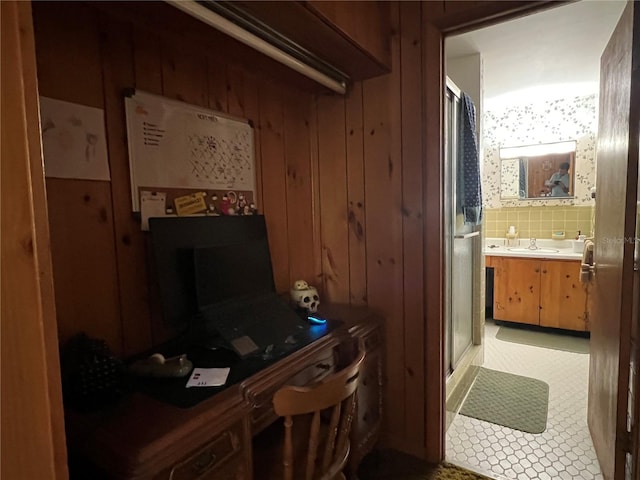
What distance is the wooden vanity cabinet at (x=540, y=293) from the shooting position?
10.7 ft

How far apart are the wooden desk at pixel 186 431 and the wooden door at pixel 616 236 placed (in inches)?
46.3

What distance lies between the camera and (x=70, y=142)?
41.5 inches

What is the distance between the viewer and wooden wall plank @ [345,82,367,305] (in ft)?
5.91

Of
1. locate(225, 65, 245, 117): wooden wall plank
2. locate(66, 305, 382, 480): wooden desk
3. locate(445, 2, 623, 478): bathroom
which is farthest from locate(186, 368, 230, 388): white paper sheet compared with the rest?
locate(445, 2, 623, 478): bathroom

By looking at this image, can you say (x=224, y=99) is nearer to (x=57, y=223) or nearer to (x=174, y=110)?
(x=174, y=110)

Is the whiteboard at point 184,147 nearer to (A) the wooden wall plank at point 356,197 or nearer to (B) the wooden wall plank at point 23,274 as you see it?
(A) the wooden wall plank at point 356,197

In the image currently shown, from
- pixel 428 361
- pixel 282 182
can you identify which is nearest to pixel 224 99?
pixel 282 182

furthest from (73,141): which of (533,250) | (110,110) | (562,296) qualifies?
(533,250)

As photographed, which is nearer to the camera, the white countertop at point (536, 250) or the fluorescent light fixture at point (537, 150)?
the white countertop at point (536, 250)

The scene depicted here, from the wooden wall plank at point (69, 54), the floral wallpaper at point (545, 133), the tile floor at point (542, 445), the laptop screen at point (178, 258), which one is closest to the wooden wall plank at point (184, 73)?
the wooden wall plank at point (69, 54)

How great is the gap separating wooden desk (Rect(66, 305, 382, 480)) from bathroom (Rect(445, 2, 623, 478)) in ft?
5.39

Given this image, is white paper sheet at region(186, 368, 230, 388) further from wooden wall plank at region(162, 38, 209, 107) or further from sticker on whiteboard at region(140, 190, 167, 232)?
wooden wall plank at region(162, 38, 209, 107)

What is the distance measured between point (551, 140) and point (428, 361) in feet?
10.3

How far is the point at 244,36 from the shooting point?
1160 millimetres
